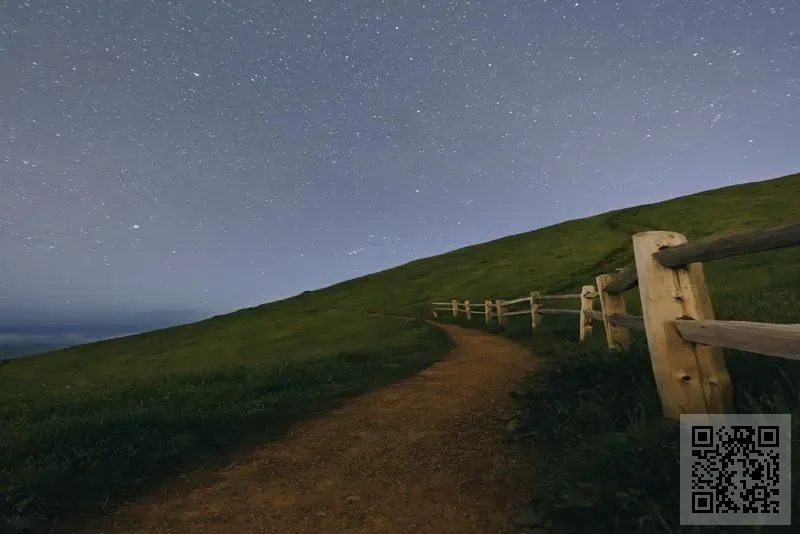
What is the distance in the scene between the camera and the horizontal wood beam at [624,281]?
5.88 meters

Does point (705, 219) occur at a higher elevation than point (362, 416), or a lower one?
higher

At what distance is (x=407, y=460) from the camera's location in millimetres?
5398

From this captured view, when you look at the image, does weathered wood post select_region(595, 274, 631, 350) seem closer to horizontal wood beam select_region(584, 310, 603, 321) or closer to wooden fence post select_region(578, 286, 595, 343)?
horizontal wood beam select_region(584, 310, 603, 321)

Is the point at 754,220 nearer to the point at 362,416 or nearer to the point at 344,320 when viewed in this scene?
the point at 344,320

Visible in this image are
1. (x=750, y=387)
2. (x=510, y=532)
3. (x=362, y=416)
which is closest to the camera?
(x=510, y=532)

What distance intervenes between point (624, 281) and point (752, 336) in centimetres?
336

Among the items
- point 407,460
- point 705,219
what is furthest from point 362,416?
point 705,219

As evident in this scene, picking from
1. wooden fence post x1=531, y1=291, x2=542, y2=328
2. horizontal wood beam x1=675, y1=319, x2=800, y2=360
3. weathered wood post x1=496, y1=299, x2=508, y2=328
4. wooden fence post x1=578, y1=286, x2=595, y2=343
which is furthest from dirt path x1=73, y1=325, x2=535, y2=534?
weathered wood post x1=496, y1=299, x2=508, y2=328

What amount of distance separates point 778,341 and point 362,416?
18.8ft

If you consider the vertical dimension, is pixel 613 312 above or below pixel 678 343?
above

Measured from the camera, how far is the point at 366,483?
15.9ft

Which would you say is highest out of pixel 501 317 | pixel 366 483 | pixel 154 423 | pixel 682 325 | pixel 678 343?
pixel 501 317

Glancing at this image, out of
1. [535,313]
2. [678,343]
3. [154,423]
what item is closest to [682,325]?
[678,343]

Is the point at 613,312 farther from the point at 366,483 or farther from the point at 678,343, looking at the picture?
the point at 366,483
